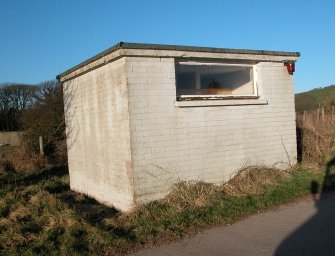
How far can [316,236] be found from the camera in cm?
580

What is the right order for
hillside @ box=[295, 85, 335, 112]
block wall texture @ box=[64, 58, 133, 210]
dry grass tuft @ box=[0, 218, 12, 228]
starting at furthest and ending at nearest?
hillside @ box=[295, 85, 335, 112] < block wall texture @ box=[64, 58, 133, 210] < dry grass tuft @ box=[0, 218, 12, 228]

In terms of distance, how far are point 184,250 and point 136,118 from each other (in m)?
3.17

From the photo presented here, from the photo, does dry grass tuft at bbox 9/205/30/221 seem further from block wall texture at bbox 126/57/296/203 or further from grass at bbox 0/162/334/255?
block wall texture at bbox 126/57/296/203

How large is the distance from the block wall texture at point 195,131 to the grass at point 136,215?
373mm

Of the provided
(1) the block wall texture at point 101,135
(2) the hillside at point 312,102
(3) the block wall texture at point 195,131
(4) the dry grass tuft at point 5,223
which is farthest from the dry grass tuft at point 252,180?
(2) the hillside at point 312,102

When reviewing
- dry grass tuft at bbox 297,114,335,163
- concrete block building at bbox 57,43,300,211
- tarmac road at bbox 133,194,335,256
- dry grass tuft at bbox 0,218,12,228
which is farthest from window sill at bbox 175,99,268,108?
dry grass tuft at bbox 0,218,12,228

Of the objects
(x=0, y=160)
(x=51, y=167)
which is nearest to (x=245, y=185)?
(x=51, y=167)

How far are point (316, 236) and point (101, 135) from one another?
5377 millimetres

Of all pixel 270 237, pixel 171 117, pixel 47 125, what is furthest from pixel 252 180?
pixel 47 125

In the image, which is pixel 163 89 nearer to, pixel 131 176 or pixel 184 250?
pixel 131 176

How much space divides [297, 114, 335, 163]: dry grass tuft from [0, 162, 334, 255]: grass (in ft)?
5.55

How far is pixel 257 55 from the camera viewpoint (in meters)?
9.85

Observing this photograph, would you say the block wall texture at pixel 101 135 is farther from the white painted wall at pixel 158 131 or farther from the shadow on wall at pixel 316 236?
the shadow on wall at pixel 316 236

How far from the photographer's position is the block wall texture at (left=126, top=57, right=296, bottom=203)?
7.92 metres
